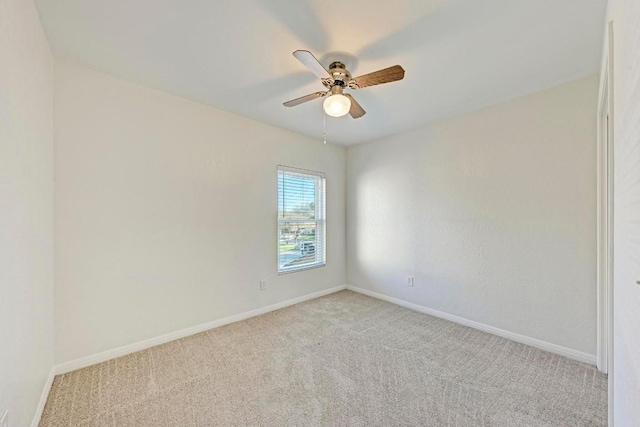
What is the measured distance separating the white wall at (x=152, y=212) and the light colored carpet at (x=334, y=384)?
37 centimetres

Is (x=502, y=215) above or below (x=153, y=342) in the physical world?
above

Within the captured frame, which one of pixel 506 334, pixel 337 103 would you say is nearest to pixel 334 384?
pixel 506 334

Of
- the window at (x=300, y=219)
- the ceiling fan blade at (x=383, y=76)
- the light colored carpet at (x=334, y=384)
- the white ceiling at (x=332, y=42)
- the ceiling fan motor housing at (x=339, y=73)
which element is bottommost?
the light colored carpet at (x=334, y=384)

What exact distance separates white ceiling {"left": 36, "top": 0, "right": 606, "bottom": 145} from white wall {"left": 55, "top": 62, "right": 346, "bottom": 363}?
0.35 m

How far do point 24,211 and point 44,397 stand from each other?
131 centimetres

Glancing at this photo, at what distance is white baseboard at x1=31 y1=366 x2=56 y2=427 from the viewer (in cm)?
161

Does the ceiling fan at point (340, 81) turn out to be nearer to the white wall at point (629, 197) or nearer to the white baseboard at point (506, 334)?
the white wall at point (629, 197)

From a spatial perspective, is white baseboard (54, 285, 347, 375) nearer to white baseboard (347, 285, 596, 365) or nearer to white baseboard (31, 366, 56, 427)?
white baseboard (31, 366, 56, 427)

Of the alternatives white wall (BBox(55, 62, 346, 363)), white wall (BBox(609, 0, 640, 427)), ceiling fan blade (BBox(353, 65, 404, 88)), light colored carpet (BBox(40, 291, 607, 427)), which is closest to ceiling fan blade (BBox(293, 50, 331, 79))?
ceiling fan blade (BBox(353, 65, 404, 88))

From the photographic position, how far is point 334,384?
78.2 inches

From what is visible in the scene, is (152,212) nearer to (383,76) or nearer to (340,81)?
(340,81)

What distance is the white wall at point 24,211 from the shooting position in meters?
1.24

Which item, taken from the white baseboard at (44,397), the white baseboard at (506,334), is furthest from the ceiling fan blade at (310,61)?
the white baseboard at (506,334)

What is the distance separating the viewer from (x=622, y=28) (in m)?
1.00
